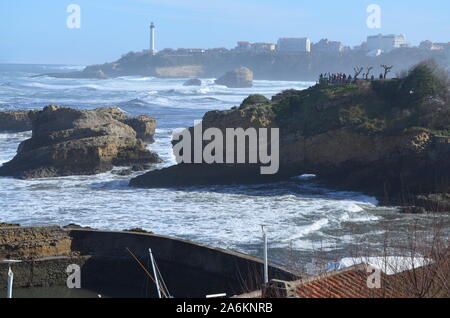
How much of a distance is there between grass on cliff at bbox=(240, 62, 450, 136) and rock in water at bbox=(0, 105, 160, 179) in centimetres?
784

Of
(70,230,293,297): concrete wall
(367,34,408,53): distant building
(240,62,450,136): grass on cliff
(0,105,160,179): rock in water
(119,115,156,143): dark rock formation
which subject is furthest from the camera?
(367,34,408,53): distant building

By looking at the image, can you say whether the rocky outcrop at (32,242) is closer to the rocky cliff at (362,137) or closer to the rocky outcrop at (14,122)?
the rocky cliff at (362,137)

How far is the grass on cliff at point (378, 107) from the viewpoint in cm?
3559

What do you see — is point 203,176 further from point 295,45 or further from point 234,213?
point 295,45

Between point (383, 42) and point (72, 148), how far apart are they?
155 metres

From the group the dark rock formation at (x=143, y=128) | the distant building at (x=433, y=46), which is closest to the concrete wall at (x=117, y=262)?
the dark rock formation at (x=143, y=128)

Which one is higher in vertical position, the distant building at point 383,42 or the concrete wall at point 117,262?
the distant building at point 383,42

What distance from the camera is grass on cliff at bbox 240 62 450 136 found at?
3559 cm

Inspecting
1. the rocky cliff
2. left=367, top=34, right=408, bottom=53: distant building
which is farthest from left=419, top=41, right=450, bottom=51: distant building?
the rocky cliff

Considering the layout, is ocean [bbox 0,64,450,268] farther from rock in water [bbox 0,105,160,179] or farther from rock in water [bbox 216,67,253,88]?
rock in water [bbox 216,67,253,88]

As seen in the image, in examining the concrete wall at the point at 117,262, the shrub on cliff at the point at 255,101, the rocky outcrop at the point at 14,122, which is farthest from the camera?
the rocky outcrop at the point at 14,122

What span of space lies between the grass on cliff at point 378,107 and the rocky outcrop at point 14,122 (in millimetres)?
23321

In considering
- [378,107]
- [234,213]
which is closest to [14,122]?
[378,107]

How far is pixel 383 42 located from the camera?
185000 millimetres
